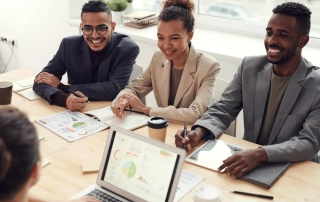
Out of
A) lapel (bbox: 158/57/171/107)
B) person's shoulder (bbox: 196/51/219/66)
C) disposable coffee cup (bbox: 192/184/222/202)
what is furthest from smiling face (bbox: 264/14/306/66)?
disposable coffee cup (bbox: 192/184/222/202)

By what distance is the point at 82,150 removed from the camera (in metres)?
1.74

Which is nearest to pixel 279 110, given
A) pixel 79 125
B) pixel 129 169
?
pixel 129 169

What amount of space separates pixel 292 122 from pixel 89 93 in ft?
3.69

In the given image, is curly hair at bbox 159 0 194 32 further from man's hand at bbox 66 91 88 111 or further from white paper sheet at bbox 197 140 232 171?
white paper sheet at bbox 197 140 232 171

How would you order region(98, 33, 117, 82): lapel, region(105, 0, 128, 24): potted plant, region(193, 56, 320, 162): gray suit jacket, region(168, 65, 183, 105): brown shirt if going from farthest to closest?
region(105, 0, 128, 24): potted plant, region(98, 33, 117, 82): lapel, region(168, 65, 183, 105): brown shirt, region(193, 56, 320, 162): gray suit jacket

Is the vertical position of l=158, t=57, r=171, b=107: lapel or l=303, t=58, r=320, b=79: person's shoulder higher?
l=303, t=58, r=320, b=79: person's shoulder

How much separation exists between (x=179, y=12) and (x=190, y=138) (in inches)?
29.1

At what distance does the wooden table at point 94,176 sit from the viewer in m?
1.43

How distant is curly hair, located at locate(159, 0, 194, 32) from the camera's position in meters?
2.13

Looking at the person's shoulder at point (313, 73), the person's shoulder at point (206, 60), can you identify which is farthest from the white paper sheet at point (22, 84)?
the person's shoulder at point (313, 73)

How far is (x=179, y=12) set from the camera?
2143 millimetres

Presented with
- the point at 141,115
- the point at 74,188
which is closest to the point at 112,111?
the point at 141,115

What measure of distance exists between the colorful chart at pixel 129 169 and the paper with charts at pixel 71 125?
0.52 metres

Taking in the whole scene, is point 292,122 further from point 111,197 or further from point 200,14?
point 200,14
